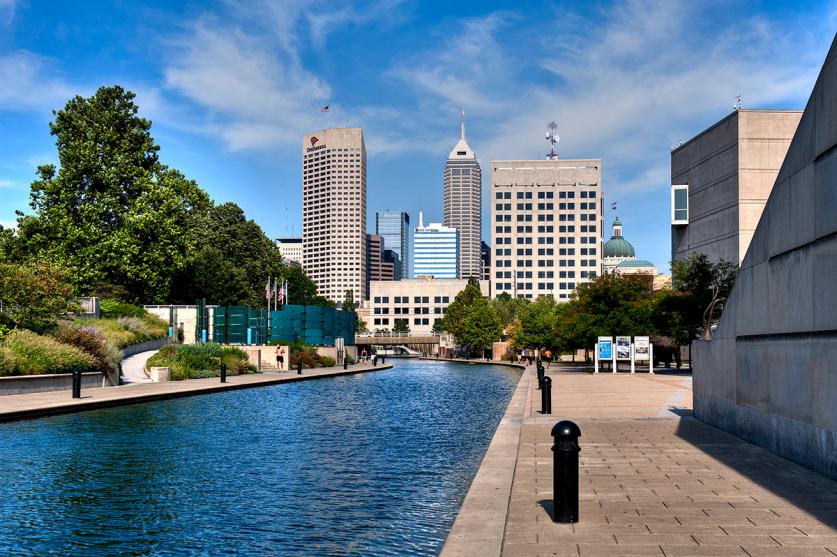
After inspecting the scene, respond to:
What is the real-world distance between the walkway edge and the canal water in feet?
1.48

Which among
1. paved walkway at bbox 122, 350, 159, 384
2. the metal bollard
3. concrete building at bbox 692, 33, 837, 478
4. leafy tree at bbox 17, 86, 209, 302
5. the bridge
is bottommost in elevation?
the bridge

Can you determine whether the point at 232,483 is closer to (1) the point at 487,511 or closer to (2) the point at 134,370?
(1) the point at 487,511

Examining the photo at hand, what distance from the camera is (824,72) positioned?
35.1ft

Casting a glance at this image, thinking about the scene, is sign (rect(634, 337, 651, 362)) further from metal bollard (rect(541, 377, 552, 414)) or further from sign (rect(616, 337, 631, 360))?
metal bollard (rect(541, 377, 552, 414))

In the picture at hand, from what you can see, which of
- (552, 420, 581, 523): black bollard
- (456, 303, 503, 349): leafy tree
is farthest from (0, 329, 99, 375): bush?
(456, 303, 503, 349): leafy tree

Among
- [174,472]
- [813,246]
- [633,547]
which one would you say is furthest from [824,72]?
[174,472]

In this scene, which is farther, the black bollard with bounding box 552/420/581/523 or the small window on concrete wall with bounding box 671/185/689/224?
the small window on concrete wall with bounding box 671/185/689/224

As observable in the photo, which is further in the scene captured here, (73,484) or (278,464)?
(278,464)

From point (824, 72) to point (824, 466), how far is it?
16.9 feet

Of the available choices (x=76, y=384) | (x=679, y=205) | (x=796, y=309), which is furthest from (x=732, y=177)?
(x=796, y=309)

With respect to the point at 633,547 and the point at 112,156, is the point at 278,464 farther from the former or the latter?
the point at 112,156

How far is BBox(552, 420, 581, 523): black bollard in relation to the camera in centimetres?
818

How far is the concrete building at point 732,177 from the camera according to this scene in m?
64.0

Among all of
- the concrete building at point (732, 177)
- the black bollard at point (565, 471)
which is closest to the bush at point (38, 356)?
the black bollard at point (565, 471)
